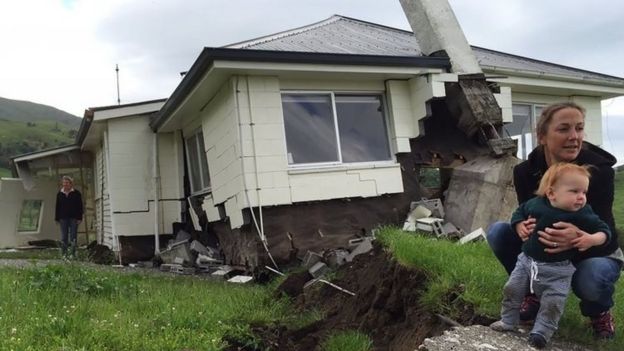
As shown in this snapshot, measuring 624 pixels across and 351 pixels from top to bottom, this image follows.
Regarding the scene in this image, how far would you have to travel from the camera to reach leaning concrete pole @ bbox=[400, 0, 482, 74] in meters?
8.78

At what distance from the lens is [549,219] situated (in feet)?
10.5

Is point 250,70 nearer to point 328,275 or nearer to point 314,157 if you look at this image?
point 314,157

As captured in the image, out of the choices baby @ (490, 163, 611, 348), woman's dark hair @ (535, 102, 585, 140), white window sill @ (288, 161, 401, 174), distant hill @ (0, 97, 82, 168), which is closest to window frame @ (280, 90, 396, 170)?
white window sill @ (288, 161, 401, 174)

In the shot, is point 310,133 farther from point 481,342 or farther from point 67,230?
point 67,230

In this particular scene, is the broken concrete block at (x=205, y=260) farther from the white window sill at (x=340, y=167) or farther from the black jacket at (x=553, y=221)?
the black jacket at (x=553, y=221)

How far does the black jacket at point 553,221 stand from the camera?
3.17 meters

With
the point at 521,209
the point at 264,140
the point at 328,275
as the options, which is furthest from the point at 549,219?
the point at 264,140

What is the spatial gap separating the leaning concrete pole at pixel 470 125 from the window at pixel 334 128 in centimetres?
126

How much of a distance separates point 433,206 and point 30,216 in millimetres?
16369

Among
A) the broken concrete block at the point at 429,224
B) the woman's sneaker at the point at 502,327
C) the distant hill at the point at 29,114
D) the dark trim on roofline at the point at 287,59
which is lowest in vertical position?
the woman's sneaker at the point at 502,327

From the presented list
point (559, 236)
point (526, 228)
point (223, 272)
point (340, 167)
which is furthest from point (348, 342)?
point (223, 272)

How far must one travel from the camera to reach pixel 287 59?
7449 millimetres

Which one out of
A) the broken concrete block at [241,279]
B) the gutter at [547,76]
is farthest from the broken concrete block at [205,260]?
the gutter at [547,76]

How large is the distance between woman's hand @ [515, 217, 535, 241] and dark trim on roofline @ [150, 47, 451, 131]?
15.6 ft
